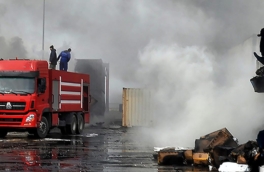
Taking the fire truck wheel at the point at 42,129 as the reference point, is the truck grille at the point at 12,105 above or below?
above

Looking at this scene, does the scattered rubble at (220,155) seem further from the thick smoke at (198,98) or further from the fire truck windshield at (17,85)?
the fire truck windshield at (17,85)

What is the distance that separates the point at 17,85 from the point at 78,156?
692 cm

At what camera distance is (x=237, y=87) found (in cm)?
1958

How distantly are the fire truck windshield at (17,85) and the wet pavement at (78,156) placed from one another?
79.8 inches

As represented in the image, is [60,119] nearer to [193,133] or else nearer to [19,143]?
[19,143]

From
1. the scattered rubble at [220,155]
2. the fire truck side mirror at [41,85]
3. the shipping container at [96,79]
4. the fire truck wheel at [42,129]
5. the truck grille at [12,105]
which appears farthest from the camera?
the shipping container at [96,79]

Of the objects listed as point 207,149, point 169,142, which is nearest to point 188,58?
point 169,142

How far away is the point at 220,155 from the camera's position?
44.3 feet

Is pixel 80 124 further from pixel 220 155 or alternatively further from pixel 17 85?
pixel 220 155

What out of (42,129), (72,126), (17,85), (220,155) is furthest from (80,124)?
(220,155)

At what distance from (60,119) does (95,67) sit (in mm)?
8156

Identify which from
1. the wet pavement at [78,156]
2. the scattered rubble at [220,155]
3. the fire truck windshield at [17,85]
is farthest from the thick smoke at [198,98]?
the fire truck windshield at [17,85]

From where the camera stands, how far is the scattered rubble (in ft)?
40.6

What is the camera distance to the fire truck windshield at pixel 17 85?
70.9ft
